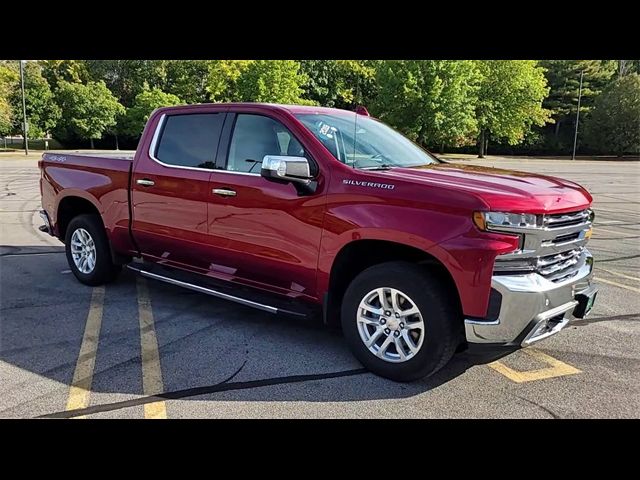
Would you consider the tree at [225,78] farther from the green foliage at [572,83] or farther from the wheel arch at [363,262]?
the wheel arch at [363,262]

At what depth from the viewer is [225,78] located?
40.4 meters

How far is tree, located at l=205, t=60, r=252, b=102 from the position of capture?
38625 millimetres

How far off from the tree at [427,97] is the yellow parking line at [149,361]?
38.4m

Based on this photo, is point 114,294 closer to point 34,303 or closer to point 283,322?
point 34,303

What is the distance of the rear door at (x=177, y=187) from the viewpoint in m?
4.78

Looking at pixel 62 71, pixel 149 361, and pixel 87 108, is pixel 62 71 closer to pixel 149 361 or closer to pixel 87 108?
pixel 87 108

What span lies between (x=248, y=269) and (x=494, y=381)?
7.04 ft

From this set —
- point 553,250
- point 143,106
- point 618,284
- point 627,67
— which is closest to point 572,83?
point 627,67

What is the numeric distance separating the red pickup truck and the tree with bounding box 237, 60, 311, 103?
1387 inches

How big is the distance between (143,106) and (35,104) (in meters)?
9.40

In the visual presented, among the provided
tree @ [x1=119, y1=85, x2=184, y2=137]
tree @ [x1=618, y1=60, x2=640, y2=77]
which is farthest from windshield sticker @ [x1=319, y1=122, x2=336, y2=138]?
tree @ [x1=618, y1=60, x2=640, y2=77]

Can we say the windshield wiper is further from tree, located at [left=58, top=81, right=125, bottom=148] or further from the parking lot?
tree, located at [left=58, top=81, right=125, bottom=148]
